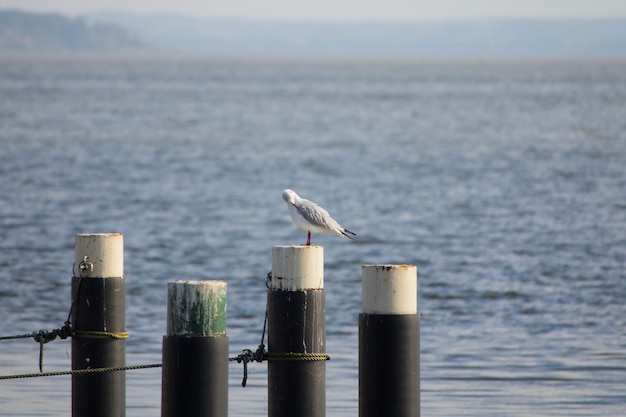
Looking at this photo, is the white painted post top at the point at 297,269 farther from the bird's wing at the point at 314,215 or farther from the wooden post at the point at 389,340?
the bird's wing at the point at 314,215

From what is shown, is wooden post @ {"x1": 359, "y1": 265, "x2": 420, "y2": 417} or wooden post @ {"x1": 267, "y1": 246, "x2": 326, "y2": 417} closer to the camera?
wooden post @ {"x1": 359, "y1": 265, "x2": 420, "y2": 417}

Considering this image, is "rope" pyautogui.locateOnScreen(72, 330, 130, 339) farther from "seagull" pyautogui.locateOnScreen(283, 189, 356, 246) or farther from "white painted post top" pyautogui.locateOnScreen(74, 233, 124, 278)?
"seagull" pyautogui.locateOnScreen(283, 189, 356, 246)

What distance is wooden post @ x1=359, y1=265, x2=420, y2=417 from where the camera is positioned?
813 centimetres

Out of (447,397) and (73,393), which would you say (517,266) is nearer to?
(447,397)

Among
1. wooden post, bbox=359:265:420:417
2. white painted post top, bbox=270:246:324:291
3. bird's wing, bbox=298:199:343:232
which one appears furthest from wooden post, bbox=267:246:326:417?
bird's wing, bbox=298:199:343:232

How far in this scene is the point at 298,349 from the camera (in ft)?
27.3

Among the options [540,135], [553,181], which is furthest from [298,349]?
[540,135]

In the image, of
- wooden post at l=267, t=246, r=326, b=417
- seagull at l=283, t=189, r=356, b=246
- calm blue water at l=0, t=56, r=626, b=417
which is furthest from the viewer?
calm blue water at l=0, t=56, r=626, b=417

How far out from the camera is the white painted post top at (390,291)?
26.7 ft

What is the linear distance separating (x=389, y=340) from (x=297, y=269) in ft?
2.20

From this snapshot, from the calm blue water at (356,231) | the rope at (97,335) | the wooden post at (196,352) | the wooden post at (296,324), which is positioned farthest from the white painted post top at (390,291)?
the calm blue water at (356,231)

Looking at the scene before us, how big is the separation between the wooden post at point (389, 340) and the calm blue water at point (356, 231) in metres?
3.19

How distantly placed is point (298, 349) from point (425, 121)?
60660mm

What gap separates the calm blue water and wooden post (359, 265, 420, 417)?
3192 mm
